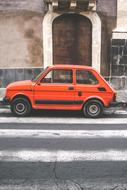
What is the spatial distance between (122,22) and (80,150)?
1162 centimetres

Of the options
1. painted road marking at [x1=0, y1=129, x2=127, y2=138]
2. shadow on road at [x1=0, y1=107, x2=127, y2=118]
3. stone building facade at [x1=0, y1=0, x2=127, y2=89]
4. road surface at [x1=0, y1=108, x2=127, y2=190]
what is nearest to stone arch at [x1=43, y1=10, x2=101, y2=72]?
stone building facade at [x1=0, y1=0, x2=127, y2=89]

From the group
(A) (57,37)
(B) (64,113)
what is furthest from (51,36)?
(B) (64,113)

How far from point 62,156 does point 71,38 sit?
1130 centimetres

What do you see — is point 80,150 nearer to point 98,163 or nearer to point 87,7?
point 98,163

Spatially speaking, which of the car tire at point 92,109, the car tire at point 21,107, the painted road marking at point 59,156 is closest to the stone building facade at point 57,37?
the car tire at point 21,107

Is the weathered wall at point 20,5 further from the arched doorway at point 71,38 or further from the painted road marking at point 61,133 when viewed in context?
the painted road marking at point 61,133

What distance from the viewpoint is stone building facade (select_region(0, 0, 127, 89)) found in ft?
56.8

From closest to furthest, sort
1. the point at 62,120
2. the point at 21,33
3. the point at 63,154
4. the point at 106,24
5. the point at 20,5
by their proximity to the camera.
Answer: the point at 63,154 → the point at 62,120 → the point at 20,5 → the point at 21,33 → the point at 106,24

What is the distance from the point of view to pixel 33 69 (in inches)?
695

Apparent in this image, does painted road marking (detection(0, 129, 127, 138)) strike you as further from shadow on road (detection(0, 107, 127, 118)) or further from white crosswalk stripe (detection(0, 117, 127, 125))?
shadow on road (detection(0, 107, 127, 118))

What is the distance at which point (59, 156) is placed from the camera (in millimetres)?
7094

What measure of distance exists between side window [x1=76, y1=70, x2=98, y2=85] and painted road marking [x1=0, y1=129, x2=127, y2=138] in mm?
2436

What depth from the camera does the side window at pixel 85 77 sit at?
37.1 feet

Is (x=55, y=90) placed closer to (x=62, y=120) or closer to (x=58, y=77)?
(x=58, y=77)
